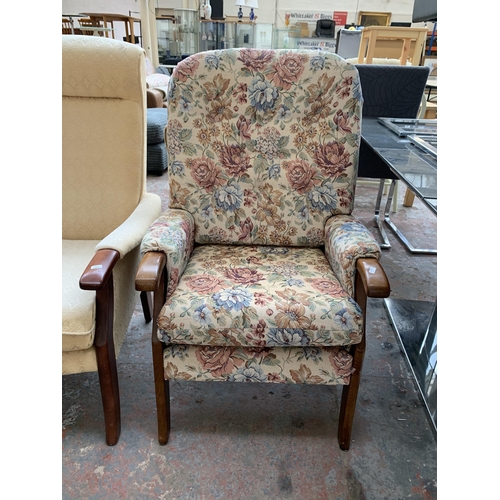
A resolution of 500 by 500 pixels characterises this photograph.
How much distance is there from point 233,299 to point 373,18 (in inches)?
296

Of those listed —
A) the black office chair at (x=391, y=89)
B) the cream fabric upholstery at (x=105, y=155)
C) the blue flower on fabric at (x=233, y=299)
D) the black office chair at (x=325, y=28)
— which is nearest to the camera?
the blue flower on fabric at (x=233, y=299)

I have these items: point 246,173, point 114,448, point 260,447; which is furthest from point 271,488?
point 246,173

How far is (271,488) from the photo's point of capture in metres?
1.12

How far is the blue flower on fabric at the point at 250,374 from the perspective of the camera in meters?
1.14

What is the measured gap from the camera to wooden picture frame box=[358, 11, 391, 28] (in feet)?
22.3

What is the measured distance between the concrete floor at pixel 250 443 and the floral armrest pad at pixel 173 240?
0.49 m

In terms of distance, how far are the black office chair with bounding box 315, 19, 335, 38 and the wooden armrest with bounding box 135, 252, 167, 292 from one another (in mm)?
7039

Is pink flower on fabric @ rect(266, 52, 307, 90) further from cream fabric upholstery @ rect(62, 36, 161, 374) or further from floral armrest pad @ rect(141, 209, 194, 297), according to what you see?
floral armrest pad @ rect(141, 209, 194, 297)

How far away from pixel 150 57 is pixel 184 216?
5.49m

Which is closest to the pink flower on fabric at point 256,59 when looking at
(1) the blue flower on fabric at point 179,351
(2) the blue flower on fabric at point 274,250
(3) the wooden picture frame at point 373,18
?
(2) the blue flower on fabric at point 274,250

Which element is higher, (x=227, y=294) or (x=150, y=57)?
(x=150, y=57)

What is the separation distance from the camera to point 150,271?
1.04 m

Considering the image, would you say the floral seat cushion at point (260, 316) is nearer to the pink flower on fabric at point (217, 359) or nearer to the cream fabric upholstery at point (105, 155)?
the pink flower on fabric at point (217, 359)

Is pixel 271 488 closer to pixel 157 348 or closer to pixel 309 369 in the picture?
pixel 309 369
